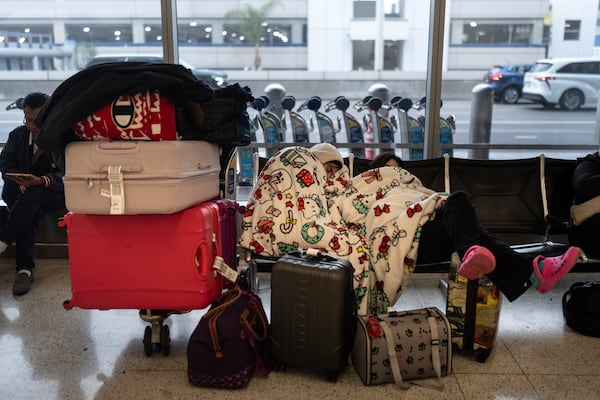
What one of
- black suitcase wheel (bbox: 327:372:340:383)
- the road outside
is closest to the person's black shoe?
the road outside

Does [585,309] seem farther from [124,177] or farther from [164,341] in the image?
[124,177]

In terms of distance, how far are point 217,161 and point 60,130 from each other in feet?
2.39

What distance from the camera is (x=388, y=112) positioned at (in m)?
4.25

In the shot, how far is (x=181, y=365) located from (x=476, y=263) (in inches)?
50.2

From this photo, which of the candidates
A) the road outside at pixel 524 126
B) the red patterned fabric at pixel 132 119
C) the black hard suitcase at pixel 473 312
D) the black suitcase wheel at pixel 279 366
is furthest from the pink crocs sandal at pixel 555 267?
the road outside at pixel 524 126

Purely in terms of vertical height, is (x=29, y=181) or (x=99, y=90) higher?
(x=99, y=90)

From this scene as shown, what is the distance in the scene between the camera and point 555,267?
2.05m

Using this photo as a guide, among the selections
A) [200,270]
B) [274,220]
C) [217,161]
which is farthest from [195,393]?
[217,161]

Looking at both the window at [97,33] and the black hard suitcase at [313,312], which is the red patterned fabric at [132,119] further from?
the window at [97,33]

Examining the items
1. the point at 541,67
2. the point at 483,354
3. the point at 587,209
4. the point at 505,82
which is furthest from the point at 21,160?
the point at 541,67

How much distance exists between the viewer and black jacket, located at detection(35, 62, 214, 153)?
1.87 m

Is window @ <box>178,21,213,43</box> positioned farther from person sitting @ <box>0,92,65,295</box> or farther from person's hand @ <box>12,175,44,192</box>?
person's hand @ <box>12,175,44,192</box>

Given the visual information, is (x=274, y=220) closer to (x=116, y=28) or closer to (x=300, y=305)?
(x=300, y=305)

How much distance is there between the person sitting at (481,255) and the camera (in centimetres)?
204
